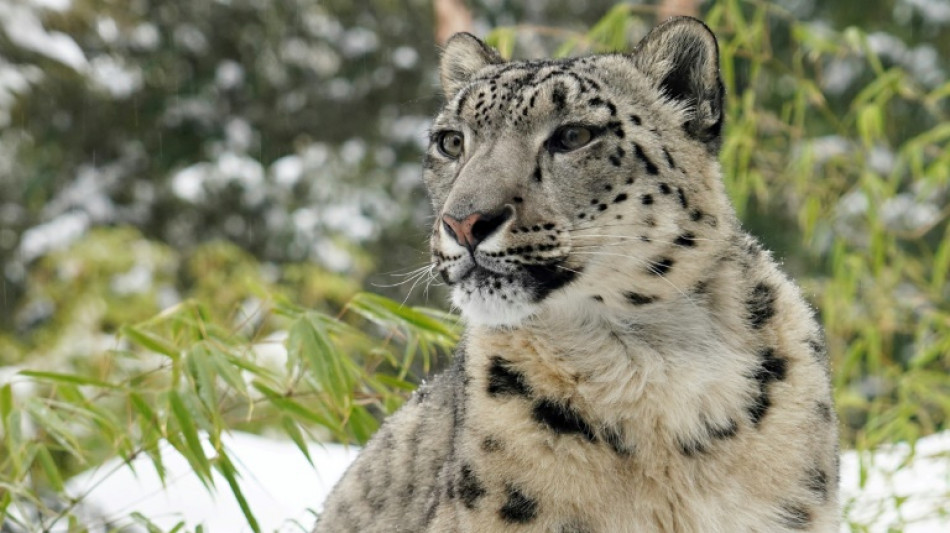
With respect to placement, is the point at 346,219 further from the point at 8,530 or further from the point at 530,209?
the point at 530,209

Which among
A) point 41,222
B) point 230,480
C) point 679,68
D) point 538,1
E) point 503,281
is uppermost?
point 538,1

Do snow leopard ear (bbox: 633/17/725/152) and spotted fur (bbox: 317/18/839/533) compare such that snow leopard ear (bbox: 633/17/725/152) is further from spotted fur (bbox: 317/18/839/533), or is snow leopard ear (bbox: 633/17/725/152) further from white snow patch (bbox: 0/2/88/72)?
white snow patch (bbox: 0/2/88/72)

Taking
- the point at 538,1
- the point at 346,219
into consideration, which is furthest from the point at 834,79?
the point at 346,219

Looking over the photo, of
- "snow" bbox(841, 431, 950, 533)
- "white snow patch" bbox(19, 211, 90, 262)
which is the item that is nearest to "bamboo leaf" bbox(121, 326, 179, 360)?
"snow" bbox(841, 431, 950, 533)

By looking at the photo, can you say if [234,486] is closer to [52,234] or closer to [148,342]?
[148,342]

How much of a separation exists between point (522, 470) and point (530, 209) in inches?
27.1

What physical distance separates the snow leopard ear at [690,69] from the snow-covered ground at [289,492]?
7.64 ft

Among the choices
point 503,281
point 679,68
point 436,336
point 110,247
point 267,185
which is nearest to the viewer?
point 503,281

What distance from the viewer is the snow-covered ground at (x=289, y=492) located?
5.39 metres

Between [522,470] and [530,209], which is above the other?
[530,209]

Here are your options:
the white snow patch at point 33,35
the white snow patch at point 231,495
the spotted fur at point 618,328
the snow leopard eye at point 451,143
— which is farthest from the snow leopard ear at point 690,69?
the white snow patch at point 33,35

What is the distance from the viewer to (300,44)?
15.5 meters

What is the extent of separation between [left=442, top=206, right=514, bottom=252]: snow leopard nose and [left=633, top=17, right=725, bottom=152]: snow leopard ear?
738 mm

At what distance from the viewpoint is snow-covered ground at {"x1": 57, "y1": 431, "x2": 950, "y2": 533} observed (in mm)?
→ 5395
